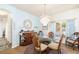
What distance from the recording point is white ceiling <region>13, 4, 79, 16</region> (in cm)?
227

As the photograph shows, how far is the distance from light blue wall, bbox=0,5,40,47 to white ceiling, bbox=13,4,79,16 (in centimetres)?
8

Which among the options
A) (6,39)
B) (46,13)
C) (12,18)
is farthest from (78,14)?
(6,39)

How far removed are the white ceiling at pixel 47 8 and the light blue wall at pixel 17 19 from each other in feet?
0.27

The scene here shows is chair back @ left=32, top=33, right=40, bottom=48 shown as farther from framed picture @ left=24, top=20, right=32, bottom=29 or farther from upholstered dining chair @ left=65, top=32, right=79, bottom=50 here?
upholstered dining chair @ left=65, top=32, right=79, bottom=50

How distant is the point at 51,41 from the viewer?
2.29 m

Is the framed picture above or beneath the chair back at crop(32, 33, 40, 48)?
above

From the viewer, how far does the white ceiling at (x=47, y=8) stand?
7.46ft

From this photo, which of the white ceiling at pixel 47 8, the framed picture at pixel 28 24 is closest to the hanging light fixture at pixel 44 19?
the white ceiling at pixel 47 8

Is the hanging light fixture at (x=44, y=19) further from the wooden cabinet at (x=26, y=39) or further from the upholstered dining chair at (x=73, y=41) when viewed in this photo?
the upholstered dining chair at (x=73, y=41)

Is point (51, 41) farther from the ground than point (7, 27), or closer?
closer

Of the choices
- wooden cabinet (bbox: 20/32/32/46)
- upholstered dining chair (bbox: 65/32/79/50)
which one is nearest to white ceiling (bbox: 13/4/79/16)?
wooden cabinet (bbox: 20/32/32/46)
